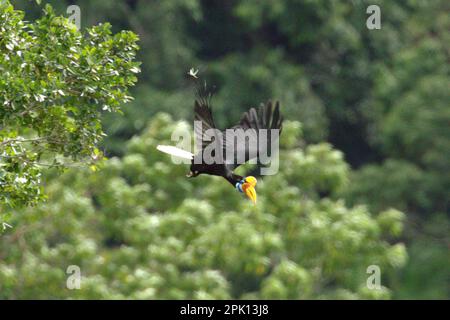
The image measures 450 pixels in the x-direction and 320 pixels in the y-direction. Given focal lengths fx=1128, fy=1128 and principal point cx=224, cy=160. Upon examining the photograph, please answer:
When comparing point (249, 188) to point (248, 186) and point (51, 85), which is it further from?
point (51, 85)

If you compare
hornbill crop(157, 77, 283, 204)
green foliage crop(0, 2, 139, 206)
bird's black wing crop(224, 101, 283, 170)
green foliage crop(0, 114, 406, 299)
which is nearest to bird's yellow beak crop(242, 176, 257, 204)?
hornbill crop(157, 77, 283, 204)

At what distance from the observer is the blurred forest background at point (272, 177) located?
1350cm

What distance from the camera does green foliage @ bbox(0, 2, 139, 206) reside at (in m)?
7.57

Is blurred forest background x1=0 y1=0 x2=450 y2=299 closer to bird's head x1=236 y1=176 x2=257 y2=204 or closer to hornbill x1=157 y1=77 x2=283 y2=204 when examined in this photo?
hornbill x1=157 y1=77 x2=283 y2=204

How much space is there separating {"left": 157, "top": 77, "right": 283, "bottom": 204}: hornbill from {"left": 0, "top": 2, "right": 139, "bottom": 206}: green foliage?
22.8 inches

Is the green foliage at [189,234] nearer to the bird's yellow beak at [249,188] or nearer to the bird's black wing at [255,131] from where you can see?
the bird's black wing at [255,131]

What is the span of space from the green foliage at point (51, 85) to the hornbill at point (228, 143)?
580 millimetres

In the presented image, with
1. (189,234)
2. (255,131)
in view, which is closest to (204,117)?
(255,131)

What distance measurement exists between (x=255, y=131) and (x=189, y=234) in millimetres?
5466

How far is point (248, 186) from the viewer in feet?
25.5

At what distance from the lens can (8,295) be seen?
1279 cm

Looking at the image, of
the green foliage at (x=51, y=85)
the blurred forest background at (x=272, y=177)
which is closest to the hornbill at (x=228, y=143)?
the green foliage at (x=51, y=85)

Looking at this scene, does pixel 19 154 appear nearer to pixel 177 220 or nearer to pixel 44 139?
pixel 44 139

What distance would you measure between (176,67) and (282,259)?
27.1ft
